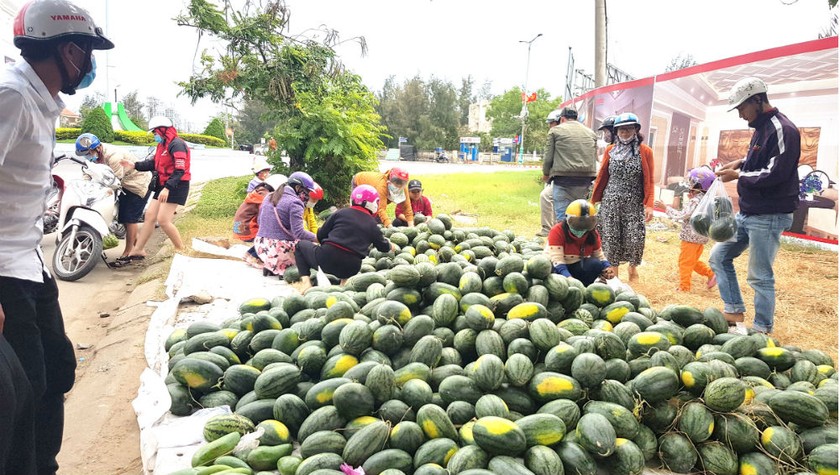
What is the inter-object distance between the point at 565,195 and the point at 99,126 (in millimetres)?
20497

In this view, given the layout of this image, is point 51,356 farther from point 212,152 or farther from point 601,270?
point 212,152

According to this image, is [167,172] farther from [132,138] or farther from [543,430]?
[132,138]

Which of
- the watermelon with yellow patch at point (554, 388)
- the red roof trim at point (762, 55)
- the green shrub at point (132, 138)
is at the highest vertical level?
the red roof trim at point (762, 55)

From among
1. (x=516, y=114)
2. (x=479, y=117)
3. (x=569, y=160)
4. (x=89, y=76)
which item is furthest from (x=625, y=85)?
(x=479, y=117)

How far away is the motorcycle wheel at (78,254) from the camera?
22.4ft

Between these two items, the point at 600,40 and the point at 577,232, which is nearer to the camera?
the point at 577,232

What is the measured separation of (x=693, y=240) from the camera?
20.2 ft

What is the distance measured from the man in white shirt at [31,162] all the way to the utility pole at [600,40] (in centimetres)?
1082

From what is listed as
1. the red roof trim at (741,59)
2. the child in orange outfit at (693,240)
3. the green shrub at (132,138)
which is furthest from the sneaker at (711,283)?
the green shrub at (132,138)

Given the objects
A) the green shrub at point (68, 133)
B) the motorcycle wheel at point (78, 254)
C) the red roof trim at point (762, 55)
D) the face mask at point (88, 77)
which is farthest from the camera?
the green shrub at point (68, 133)

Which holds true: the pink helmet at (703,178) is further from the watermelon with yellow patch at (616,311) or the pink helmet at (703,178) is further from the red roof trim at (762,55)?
the red roof trim at (762,55)

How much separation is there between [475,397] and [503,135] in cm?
6078

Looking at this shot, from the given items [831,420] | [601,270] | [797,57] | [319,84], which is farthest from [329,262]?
[797,57]

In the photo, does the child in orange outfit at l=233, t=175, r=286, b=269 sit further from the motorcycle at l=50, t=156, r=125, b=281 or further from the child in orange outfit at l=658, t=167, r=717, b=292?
the child in orange outfit at l=658, t=167, r=717, b=292
